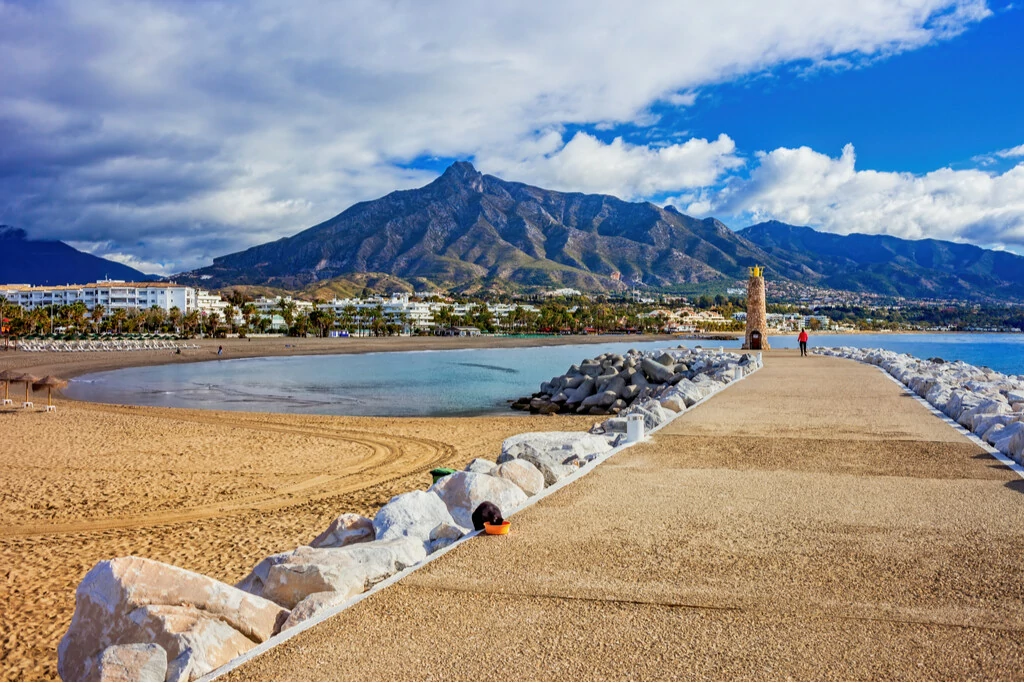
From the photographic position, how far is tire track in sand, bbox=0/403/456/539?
8633 millimetres

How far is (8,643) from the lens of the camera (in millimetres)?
5391

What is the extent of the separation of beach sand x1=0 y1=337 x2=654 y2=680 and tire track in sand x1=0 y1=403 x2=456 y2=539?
1.1 inches

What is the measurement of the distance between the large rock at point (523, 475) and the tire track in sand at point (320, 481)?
4.21 metres

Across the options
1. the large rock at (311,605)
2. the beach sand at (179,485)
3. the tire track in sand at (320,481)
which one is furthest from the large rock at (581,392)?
the large rock at (311,605)

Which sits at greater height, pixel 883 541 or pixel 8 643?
pixel 883 541

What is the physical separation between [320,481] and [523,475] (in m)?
5.68

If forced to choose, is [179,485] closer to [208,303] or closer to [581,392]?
[581,392]

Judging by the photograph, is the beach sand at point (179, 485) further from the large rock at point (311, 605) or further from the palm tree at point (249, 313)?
the palm tree at point (249, 313)

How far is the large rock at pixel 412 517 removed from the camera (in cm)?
510

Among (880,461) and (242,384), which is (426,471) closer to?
(880,461)

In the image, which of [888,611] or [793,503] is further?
[793,503]

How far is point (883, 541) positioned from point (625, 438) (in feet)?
15.0

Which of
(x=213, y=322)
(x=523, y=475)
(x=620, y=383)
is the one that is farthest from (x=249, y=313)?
(x=523, y=475)

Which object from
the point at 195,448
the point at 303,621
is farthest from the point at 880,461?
the point at 195,448
